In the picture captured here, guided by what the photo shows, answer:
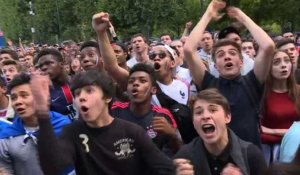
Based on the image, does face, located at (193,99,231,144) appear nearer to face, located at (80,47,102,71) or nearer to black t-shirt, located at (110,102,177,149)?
black t-shirt, located at (110,102,177,149)

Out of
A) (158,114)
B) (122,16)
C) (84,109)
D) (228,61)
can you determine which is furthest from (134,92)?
(122,16)

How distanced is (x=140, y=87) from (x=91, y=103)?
1105 mm

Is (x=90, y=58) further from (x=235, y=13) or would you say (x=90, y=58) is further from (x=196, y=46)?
(x=235, y=13)

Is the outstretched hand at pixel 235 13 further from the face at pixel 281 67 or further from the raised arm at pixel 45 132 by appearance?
the raised arm at pixel 45 132

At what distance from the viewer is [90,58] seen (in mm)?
6164

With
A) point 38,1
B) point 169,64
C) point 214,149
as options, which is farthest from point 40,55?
point 38,1

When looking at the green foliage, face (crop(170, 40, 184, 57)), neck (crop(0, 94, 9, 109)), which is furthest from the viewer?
the green foliage

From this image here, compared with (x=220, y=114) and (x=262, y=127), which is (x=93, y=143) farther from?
(x=262, y=127)

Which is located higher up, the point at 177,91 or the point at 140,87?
the point at 140,87

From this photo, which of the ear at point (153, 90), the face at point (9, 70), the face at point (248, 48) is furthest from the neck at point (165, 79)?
the face at point (248, 48)

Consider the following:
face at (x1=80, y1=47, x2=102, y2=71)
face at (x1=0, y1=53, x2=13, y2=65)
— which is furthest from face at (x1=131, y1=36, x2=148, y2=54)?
face at (x1=80, y1=47, x2=102, y2=71)

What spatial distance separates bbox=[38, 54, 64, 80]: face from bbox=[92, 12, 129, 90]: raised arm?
25.5 inches

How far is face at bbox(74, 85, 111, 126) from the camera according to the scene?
3.81m

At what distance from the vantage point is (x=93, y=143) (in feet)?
12.2
